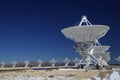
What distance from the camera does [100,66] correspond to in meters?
96.9

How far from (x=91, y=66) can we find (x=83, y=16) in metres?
19.3

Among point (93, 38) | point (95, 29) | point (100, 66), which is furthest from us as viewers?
point (100, 66)

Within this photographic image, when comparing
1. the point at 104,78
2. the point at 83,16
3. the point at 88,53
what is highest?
the point at 83,16

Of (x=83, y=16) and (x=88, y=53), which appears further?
(x=83, y=16)

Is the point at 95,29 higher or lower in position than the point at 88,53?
higher

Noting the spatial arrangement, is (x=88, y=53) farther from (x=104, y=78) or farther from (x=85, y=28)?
(x=104, y=78)

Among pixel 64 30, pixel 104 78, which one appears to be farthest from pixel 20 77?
pixel 64 30

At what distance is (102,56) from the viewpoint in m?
138

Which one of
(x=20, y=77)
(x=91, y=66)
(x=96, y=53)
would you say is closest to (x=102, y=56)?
(x=96, y=53)

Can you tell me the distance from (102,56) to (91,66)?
36048mm

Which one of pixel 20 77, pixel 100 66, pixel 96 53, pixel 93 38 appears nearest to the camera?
pixel 20 77

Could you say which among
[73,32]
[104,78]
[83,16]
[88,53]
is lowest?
[104,78]

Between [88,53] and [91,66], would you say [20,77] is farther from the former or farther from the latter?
[91,66]

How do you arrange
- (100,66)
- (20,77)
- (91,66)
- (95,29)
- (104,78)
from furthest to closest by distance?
(91,66)
(100,66)
(95,29)
(104,78)
(20,77)
